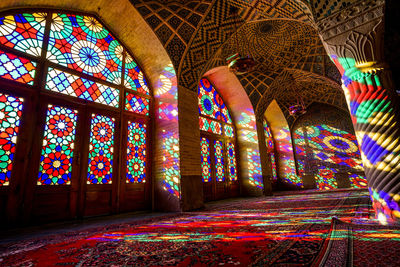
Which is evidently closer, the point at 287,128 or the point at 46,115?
the point at 46,115

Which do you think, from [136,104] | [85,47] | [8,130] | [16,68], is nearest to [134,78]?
[136,104]

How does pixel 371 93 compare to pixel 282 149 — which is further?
pixel 282 149

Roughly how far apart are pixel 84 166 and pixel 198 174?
2910mm

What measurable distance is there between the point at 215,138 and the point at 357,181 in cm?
900

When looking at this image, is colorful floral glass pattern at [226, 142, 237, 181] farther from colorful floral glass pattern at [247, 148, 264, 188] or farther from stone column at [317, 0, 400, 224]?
stone column at [317, 0, 400, 224]

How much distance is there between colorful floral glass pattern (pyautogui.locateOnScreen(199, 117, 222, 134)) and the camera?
8296 millimetres

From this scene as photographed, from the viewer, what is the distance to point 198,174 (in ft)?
19.8

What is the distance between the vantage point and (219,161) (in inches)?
337

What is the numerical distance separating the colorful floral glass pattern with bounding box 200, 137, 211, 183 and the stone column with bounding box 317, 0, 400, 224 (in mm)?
5241

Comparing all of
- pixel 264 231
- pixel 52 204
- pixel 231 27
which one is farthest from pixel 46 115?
pixel 231 27

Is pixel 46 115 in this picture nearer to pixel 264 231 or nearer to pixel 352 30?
pixel 264 231

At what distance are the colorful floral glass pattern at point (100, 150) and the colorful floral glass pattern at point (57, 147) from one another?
16.8 inches

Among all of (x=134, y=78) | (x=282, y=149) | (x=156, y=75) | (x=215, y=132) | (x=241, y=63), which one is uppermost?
(x=156, y=75)

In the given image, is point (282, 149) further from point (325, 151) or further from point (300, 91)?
point (300, 91)
